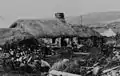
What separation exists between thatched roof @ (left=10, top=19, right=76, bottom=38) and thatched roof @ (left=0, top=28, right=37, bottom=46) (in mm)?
1135

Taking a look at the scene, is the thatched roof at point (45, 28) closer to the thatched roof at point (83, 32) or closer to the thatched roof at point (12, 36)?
the thatched roof at point (83, 32)

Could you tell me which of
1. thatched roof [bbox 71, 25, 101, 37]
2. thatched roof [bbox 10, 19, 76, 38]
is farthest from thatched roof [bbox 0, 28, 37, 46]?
thatched roof [bbox 71, 25, 101, 37]

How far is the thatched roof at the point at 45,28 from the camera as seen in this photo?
21584mm

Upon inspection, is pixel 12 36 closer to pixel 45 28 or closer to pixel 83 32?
pixel 45 28

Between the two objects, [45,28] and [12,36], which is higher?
[12,36]

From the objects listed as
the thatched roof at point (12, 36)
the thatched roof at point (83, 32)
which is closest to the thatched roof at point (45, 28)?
the thatched roof at point (83, 32)

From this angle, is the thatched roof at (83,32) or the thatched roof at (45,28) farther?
the thatched roof at (83,32)

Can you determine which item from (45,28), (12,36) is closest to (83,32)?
(45,28)

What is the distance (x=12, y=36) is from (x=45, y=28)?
13.6ft

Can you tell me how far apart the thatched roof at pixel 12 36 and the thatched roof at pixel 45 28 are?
114 centimetres

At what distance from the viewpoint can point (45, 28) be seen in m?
22.8

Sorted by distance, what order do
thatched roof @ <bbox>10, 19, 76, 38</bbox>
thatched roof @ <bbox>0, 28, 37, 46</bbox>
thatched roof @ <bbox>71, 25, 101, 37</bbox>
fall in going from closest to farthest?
thatched roof @ <bbox>0, 28, 37, 46</bbox>, thatched roof @ <bbox>10, 19, 76, 38</bbox>, thatched roof @ <bbox>71, 25, 101, 37</bbox>

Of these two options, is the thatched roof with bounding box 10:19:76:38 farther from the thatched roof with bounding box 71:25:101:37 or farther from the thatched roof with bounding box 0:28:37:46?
the thatched roof with bounding box 0:28:37:46

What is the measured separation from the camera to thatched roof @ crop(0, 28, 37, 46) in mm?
18984
